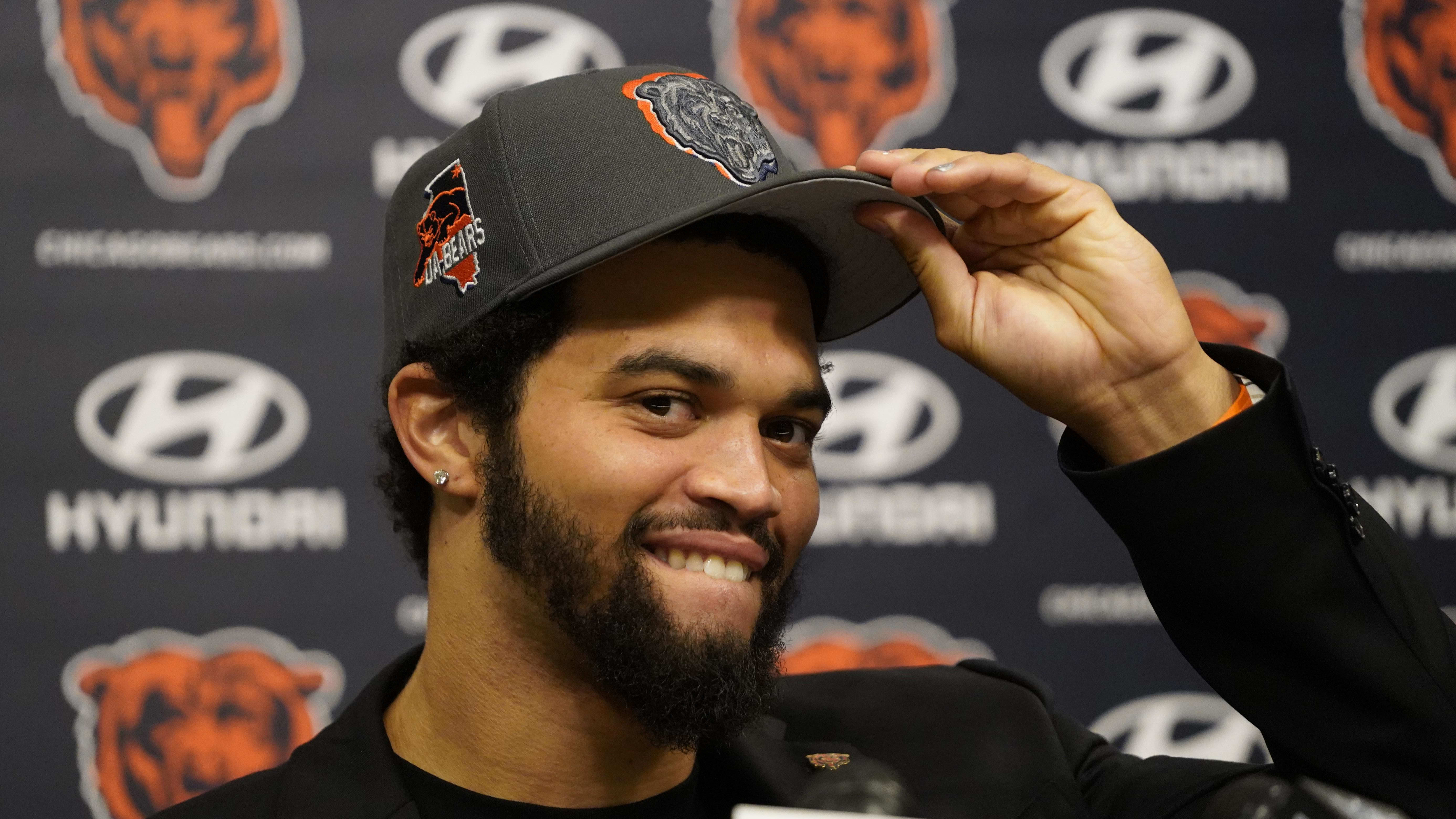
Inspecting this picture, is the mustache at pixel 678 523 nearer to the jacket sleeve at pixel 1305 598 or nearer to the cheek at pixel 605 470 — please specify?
the cheek at pixel 605 470

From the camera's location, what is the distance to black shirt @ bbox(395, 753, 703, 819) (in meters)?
1.33

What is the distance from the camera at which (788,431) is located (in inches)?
53.7

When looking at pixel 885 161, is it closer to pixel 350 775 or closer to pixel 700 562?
pixel 700 562

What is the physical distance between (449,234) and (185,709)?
134cm

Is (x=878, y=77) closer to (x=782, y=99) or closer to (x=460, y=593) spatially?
(x=782, y=99)

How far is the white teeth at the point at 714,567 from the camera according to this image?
1.26 metres

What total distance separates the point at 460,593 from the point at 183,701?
3.65 ft

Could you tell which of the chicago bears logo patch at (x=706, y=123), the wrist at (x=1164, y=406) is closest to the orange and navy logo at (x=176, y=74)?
the chicago bears logo patch at (x=706, y=123)

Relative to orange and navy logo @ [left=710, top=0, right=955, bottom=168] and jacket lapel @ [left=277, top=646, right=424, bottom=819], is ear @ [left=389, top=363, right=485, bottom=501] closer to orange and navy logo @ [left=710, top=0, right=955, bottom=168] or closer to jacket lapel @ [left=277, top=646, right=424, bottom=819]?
jacket lapel @ [left=277, top=646, right=424, bottom=819]

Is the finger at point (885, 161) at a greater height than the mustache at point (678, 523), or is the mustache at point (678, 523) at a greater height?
→ the finger at point (885, 161)

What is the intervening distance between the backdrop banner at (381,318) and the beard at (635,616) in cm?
98

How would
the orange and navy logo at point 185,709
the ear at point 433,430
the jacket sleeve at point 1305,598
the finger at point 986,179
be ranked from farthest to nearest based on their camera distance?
the orange and navy logo at point 185,709
the ear at point 433,430
the finger at point 986,179
the jacket sleeve at point 1305,598

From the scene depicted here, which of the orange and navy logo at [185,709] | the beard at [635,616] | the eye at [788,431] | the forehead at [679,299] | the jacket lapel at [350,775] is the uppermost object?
the forehead at [679,299]

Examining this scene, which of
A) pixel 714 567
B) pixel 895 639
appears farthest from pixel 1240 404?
pixel 895 639
